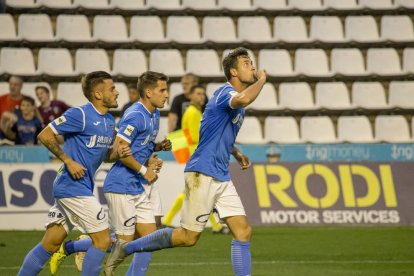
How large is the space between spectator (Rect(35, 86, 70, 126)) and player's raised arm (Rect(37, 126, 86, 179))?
26.9ft

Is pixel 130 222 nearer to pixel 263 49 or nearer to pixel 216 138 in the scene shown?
pixel 216 138

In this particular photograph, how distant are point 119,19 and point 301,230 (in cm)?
635

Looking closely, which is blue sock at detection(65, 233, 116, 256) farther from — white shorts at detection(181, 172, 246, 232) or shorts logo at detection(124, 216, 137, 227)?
white shorts at detection(181, 172, 246, 232)

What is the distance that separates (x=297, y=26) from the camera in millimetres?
19516

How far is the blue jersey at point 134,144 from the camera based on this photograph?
850 centimetres


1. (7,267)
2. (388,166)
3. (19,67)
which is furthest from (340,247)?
(19,67)

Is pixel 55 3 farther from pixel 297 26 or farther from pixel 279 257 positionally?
pixel 279 257

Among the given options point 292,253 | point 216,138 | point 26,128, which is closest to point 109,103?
point 216,138

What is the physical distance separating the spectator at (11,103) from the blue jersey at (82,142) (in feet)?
26.3

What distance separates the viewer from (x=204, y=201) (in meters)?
8.09

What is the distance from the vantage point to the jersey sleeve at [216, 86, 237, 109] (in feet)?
26.0

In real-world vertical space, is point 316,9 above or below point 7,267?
above

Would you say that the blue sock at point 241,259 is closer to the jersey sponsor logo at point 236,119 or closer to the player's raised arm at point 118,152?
the jersey sponsor logo at point 236,119

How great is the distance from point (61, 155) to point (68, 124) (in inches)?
11.2
